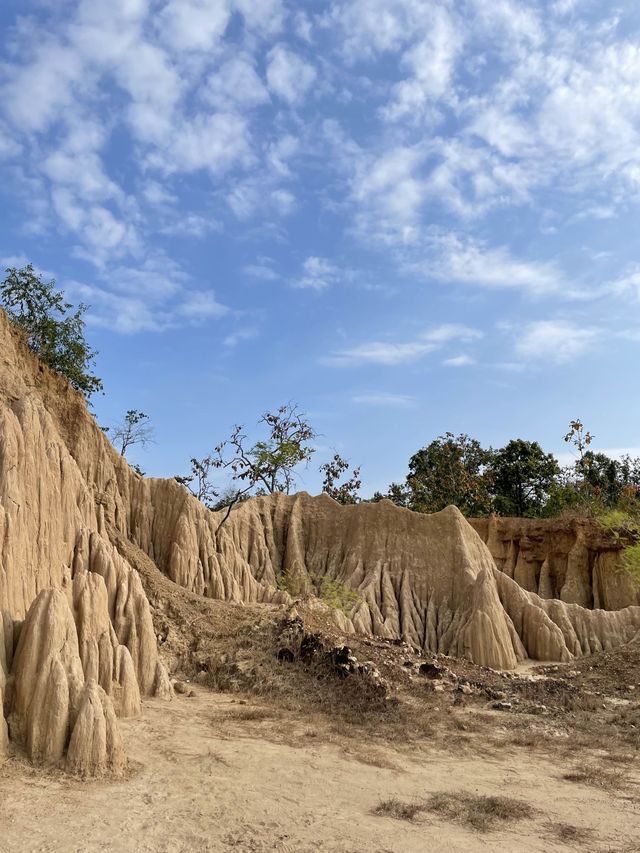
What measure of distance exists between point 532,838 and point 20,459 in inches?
378

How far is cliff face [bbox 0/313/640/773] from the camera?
8883 mm

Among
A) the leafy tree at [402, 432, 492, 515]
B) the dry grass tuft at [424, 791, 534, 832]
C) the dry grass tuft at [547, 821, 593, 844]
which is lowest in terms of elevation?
the dry grass tuft at [547, 821, 593, 844]

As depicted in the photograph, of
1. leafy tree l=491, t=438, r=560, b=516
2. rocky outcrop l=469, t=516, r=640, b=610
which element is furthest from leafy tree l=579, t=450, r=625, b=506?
rocky outcrop l=469, t=516, r=640, b=610

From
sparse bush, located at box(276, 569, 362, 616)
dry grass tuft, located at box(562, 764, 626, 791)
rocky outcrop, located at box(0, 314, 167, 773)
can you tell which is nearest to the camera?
rocky outcrop, located at box(0, 314, 167, 773)

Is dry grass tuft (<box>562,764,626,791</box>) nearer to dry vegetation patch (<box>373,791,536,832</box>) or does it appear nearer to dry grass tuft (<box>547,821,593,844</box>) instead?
dry vegetation patch (<box>373,791,536,832</box>)

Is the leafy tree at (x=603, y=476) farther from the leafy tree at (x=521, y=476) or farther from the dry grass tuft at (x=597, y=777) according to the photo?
the dry grass tuft at (x=597, y=777)

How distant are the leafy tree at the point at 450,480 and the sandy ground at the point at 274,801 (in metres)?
31.9

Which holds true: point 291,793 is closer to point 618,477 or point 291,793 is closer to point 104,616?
point 104,616

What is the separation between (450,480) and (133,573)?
107 ft

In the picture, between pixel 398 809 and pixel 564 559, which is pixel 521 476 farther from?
pixel 398 809

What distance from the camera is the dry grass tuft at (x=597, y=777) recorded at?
361 inches

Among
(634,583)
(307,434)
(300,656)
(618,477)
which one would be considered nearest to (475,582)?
(634,583)

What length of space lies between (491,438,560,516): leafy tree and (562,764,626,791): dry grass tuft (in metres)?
35.0

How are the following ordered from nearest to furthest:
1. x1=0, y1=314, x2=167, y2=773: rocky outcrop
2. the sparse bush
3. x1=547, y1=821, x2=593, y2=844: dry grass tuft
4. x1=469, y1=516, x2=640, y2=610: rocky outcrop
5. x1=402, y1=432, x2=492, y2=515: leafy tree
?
x1=547, y1=821, x2=593, y2=844: dry grass tuft, x1=0, y1=314, x2=167, y2=773: rocky outcrop, the sparse bush, x1=469, y1=516, x2=640, y2=610: rocky outcrop, x1=402, y1=432, x2=492, y2=515: leafy tree
